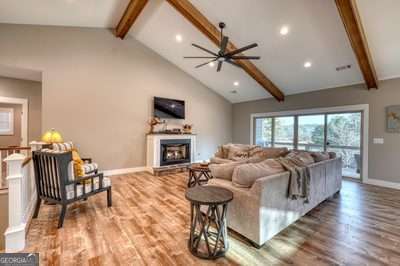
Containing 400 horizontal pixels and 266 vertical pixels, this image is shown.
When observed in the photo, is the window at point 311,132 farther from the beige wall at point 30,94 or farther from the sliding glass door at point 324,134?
the beige wall at point 30,94

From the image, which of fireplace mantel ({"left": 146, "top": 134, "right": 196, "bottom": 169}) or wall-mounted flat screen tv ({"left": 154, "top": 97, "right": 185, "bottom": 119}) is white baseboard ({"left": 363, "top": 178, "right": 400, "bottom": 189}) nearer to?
fireplace mantel ({"left": 146, "top": 134, "right": 196, "bottom": 169})

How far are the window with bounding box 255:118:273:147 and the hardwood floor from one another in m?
4.00

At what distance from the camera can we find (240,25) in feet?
14.2

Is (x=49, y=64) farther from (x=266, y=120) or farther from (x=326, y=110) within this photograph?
(x=326, y=110)

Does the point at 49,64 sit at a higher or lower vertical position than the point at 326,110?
higher

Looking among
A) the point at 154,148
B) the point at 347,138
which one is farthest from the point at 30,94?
the point at 347,138

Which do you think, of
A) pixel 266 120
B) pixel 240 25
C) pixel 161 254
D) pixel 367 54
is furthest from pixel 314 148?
pixel 161 254

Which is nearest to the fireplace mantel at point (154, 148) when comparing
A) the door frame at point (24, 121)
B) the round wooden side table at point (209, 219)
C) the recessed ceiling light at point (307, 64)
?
the door frame at point (24, 121)

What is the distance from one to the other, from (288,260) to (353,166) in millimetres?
4814

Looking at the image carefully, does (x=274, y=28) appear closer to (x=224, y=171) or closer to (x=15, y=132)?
(x=224, y=171)

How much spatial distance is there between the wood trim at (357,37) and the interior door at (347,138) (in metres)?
1.02

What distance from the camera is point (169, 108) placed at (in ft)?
20.8

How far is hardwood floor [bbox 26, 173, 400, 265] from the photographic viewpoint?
1.97m

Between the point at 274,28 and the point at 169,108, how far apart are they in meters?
3.73
